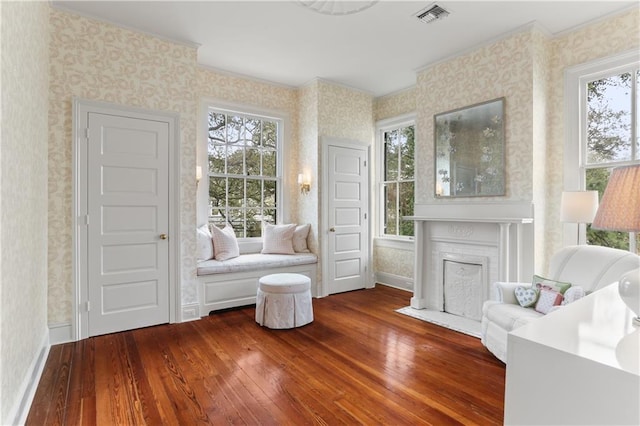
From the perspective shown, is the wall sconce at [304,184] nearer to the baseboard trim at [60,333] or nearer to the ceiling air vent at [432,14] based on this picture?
the ceiling air vent at [432,14]

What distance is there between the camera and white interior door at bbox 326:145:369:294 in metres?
4.70

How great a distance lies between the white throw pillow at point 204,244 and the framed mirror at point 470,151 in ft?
9.05

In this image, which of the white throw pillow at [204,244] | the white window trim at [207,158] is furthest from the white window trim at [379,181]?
the white throw pillow at [204,244]

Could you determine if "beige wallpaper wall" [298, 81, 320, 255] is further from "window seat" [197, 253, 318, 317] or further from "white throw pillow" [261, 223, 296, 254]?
"window seat" [197, 253, 318, 317]

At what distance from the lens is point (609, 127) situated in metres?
3.05

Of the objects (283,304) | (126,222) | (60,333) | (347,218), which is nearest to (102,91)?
(126,222)

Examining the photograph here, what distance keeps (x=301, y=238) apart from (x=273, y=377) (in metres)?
2.45

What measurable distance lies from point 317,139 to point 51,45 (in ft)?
9.31

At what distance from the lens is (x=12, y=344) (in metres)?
1.78

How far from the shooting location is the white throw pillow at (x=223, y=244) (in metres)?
4.07

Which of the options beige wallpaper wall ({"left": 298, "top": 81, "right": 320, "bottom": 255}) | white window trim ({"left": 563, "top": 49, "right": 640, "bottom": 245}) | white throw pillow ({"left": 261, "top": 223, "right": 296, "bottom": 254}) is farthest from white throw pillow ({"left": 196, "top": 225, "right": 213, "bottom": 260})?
white window trim ({"left": 563, "top": 49, "right": 640, "bottom": 245})

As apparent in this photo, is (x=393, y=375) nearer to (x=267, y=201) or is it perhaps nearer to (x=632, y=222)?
(x=632, y=222)

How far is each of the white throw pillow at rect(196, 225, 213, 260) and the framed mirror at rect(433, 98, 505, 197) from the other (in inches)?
109

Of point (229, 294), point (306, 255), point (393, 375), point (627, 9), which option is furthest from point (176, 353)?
point (627, 9)
